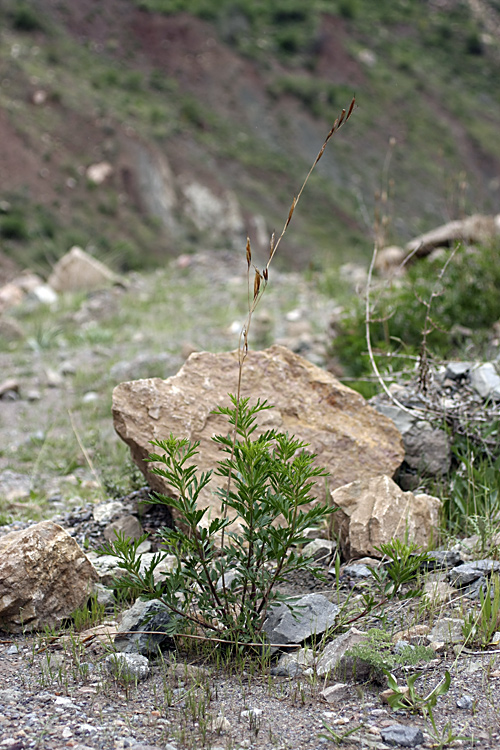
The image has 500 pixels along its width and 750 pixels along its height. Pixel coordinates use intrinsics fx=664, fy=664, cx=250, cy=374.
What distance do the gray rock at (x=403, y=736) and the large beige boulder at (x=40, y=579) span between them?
45.9 inches

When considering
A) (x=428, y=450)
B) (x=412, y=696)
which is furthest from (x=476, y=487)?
(x=412, y=696)

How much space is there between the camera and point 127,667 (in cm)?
184

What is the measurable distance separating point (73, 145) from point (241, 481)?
18.2 m

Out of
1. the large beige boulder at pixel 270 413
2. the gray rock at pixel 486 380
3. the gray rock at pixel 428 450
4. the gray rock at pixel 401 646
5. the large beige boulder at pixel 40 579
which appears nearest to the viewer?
the gray rock at pixel 401 646

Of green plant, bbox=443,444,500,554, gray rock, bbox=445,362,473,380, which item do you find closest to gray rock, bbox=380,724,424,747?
green plant, bbox=443,444,500,554

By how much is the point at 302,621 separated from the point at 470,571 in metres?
0.65

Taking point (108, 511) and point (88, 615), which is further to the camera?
point (108, 511)

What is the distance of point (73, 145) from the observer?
18.1 m

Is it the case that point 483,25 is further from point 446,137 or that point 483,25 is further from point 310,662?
point 310,662

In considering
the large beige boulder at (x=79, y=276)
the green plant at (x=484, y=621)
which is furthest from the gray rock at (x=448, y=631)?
the large beige boulder at (x=79, y=276)

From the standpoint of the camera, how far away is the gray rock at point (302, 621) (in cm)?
200

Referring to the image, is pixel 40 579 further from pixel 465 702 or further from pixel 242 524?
pixel 465 702

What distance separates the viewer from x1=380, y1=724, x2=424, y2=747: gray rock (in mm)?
1504

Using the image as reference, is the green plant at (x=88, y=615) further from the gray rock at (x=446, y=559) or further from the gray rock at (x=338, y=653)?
the gray rock at (x=446, y=559)
